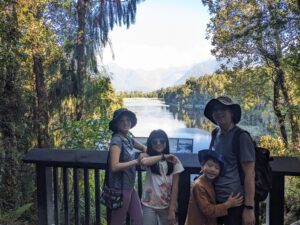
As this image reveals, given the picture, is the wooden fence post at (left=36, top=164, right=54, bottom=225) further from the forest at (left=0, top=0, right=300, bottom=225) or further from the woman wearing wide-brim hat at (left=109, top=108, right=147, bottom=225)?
the forest at (left=0, top=0, right=300, bottom=225)

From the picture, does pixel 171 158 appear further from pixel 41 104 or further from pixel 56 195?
pixel 41 104

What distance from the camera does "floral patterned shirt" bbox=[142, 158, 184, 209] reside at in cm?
191

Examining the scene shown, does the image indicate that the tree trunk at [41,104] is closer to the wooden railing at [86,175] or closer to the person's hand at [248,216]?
the wooden railing at [86,175]

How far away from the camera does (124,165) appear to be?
187cm

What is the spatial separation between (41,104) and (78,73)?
149 centimetres

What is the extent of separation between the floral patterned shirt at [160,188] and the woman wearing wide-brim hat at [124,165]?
0.12 metres

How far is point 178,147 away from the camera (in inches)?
361

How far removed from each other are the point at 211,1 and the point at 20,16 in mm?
6799

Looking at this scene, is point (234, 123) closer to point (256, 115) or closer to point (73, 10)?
point (73, 10)

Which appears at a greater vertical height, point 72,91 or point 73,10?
point 73,10

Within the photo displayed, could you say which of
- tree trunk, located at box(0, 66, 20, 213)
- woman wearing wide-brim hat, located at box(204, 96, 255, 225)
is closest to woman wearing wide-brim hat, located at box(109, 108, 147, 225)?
woman wearing wide-brim hat, located at box(204, 96, 255, 225)

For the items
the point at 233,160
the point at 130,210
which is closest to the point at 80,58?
the point at 130,210

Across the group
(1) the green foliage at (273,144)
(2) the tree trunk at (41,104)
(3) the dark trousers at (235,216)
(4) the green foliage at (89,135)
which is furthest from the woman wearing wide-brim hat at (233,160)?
(1) the green foliage at (273,144)

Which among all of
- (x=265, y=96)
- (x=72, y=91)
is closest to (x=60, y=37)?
(x=72, y=91)
